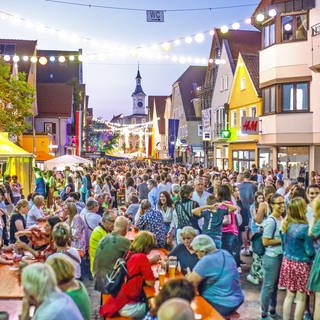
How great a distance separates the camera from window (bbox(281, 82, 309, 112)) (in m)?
24.3

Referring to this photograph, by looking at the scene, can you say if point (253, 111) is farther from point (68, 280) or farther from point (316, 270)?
point (68, 280)

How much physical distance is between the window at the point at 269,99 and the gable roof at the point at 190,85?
1073 inches

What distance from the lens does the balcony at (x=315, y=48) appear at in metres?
22.5

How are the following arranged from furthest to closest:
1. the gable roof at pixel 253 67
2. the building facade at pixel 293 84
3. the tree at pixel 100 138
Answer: the tree at pixel 100 138 → the gable roof at pixel 253 67 → the building facade at pixel 293 84

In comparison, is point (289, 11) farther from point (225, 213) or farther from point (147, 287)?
point (147, 287)

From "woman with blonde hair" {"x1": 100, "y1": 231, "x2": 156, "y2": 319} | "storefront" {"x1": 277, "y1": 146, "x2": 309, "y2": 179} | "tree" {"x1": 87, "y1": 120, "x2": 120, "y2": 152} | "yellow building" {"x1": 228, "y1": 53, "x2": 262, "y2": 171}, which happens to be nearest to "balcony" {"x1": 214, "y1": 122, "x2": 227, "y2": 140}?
"yellow building" {"x1": 228, "y1": 53, "x2": 262, "y2": 171}

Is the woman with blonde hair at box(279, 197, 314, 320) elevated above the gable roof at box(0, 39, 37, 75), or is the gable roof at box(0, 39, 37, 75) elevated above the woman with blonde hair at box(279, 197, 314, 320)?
the gable roof at box(0, 39, 37, 75)

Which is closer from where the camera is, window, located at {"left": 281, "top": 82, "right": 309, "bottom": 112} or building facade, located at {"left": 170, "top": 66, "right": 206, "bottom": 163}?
window, located at {"left": 281, "top": 82, "right": 309, "bottom": 112}

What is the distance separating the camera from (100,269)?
24.2ft

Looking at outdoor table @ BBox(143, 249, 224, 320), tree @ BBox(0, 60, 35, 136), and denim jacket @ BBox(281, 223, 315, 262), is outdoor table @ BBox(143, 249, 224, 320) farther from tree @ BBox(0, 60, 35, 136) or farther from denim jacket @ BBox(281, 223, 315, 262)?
tree @ BBox(0, 60, 35, 136)

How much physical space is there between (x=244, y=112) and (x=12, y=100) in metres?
14.0

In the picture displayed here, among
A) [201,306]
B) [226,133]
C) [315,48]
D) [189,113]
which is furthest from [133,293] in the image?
[189,113]

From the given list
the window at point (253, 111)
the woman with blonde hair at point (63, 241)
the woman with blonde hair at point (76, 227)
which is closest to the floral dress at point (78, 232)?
the woman with blonde hair at point (76, 227)

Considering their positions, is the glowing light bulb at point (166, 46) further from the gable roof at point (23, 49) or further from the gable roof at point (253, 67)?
the gable roof at point (23, 49)
